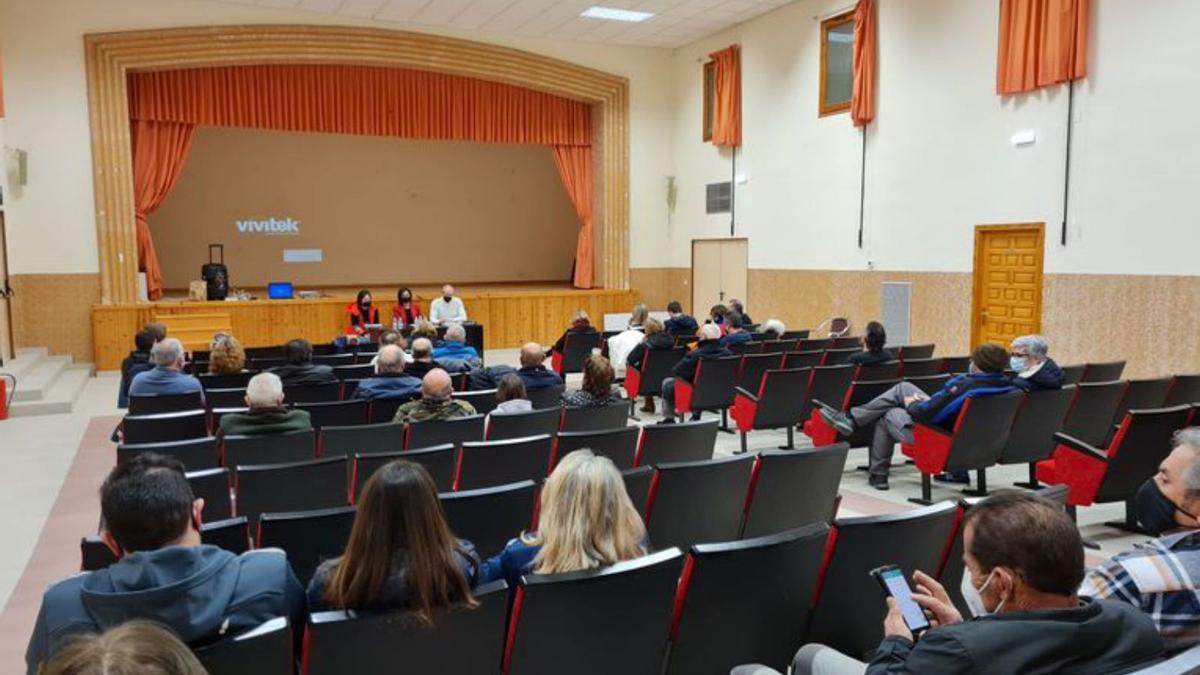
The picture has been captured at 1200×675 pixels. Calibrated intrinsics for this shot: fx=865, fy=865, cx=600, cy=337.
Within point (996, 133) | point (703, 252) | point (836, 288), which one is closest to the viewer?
point (996, 133)

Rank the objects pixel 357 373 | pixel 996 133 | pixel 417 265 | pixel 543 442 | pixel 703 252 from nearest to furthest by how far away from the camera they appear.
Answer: pixel 543 442, pixel 357 373, pixel 996 133, pixel 703 252, pixel 417 265

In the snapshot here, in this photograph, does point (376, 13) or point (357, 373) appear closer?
point (357, 373)

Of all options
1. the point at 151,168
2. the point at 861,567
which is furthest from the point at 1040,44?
the point at 151,168

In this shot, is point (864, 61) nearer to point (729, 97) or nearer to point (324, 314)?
point (729, 97)

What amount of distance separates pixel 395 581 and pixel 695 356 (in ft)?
19.2

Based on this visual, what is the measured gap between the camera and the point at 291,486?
12.6 feet

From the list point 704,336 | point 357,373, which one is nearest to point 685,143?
point 704,336

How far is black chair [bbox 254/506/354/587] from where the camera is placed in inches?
113

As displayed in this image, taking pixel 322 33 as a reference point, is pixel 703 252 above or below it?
below

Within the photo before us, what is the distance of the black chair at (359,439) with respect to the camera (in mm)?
4785

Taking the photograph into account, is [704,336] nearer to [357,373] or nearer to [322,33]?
[357,373]

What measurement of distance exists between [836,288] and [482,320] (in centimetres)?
605

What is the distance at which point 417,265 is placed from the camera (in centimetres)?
1945

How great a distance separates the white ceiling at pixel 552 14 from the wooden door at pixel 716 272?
149 inches
